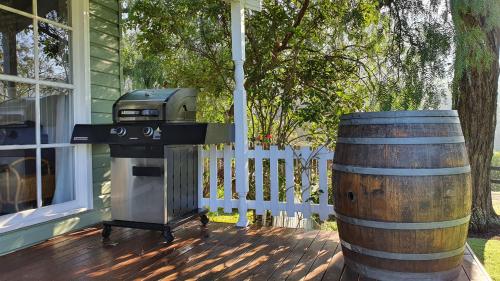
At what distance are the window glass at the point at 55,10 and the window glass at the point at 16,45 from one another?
0.53 feet

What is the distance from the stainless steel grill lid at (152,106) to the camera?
2859mm

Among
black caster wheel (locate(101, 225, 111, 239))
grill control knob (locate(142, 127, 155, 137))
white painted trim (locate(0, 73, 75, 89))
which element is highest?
white painted trim (locate(0, 73, 75, 89))

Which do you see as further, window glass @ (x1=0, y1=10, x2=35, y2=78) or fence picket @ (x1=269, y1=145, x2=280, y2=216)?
fence picket @ (x1=269, y1=145, x2=280, y2=216)

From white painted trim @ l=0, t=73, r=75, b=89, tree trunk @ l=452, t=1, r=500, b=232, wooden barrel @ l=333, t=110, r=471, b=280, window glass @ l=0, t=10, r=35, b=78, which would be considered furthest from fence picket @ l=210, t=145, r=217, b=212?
tree trunk @ l=452, t=1, r=500, b=232

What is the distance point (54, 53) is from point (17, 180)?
1091 millimetres

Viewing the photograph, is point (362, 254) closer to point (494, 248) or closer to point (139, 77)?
point (494, 248)

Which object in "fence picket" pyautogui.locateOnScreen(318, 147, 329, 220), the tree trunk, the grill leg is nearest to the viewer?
the grill leg

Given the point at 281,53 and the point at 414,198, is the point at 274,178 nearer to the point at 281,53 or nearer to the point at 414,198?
the point at 414,198

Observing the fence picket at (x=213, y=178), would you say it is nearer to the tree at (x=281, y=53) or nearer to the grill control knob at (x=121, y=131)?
the grill control knob at (x=121, y=131)

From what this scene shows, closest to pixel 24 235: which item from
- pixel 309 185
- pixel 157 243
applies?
pixel 157 243

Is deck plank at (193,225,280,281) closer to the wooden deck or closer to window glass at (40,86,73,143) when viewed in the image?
the wooden deck

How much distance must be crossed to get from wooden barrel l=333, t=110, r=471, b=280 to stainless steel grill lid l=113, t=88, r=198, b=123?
4.81ft

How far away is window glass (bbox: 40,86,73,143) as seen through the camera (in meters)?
3.06

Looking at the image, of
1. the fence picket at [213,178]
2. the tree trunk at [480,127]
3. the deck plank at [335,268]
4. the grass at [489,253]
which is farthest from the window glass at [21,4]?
the grass at [489,253]
